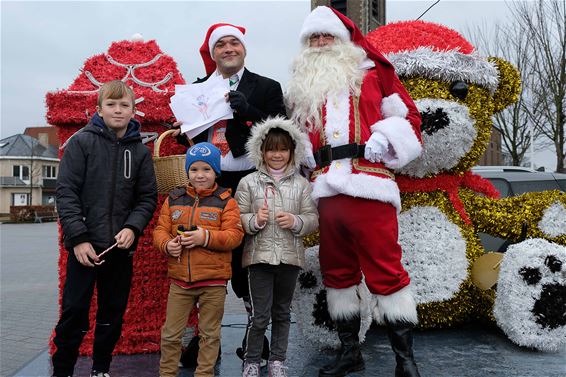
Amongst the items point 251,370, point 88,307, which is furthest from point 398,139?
point 88,307

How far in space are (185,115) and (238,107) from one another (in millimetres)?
399

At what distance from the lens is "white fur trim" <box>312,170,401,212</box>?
2951mm

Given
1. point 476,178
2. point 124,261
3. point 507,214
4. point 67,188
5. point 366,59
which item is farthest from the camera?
point 476,178

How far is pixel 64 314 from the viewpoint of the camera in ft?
9.31

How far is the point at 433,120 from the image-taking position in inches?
141

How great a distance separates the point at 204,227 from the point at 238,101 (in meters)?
0.82

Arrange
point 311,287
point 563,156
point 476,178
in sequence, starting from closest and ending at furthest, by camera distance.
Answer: point 311,287 < point 476,178 < point 563,156

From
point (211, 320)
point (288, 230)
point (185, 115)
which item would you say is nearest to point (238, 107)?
point (185, 115)

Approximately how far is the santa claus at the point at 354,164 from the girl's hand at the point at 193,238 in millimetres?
758

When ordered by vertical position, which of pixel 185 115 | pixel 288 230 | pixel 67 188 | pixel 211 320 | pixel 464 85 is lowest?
pixel 211 320

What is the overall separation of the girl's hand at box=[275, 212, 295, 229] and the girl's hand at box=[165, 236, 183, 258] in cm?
58

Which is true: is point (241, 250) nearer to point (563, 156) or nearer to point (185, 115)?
point (185, 115)

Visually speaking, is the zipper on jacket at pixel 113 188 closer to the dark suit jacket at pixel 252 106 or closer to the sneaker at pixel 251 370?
the dark suit jacket at pixel 252 106

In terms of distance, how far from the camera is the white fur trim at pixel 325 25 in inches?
128
